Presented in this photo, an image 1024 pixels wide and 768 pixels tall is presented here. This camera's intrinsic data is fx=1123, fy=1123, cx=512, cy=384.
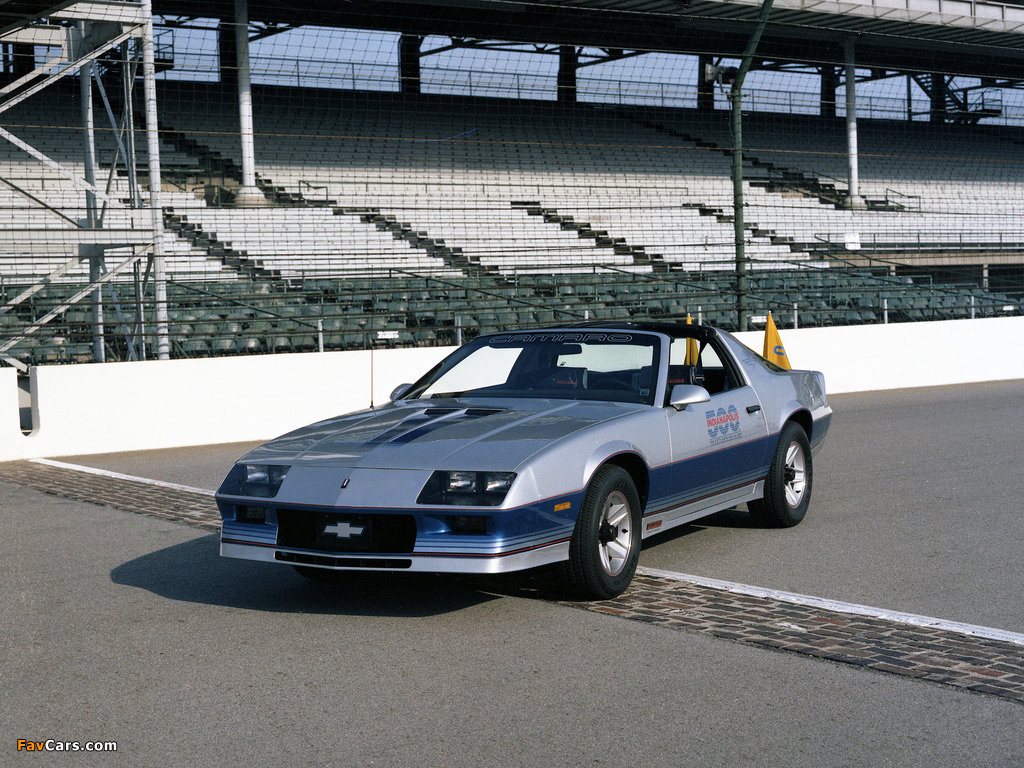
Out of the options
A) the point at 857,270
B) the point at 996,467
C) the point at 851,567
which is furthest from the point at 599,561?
the point at 857,270

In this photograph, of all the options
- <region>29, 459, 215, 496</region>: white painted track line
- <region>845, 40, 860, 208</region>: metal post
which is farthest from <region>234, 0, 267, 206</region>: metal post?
<region>845, 40, 860, 208</region>: metal post

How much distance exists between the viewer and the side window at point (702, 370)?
21.4ft

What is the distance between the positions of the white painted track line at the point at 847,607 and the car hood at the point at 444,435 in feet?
2.96

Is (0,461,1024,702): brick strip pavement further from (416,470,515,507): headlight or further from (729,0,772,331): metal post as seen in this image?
(729,0,772,331): metal post

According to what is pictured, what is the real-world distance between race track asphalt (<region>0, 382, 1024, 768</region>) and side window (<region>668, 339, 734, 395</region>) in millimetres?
945

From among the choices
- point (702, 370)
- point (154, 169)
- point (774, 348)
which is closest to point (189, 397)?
point (154, 169)

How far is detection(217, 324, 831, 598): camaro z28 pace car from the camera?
485cm

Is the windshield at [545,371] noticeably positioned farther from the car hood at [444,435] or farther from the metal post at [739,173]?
the metal post at [739,173]

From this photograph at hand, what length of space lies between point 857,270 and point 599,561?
2050 centimetres

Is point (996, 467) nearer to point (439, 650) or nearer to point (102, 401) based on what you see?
point (439, 650)

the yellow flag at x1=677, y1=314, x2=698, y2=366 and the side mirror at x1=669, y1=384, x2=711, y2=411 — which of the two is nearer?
the side mirror at x1=669, y1=384, x2=711, y2=411

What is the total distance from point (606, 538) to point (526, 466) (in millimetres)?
676

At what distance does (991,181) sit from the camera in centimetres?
3650

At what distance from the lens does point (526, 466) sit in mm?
4871
